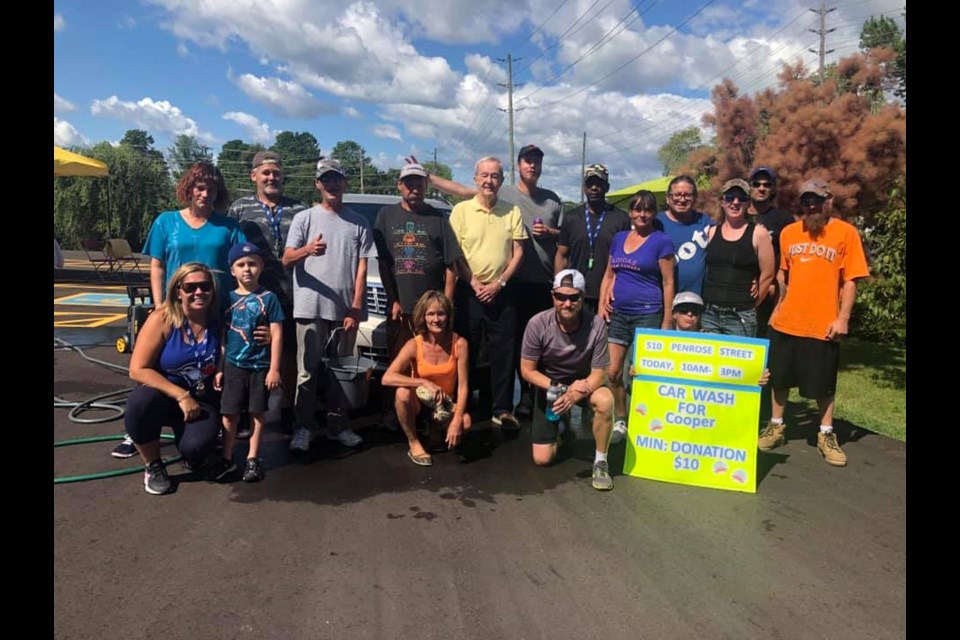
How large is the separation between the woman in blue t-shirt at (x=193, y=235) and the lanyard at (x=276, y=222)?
358 mm

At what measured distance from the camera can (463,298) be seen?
490 centimetres

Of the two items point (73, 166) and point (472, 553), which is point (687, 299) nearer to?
point (472, 553)

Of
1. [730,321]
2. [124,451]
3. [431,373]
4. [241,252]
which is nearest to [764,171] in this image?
[730,321]

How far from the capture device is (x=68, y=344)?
8125 millimetres

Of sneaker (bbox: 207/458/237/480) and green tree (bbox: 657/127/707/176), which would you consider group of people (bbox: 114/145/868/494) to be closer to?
sneaker (bbox: 207/458/237/480)

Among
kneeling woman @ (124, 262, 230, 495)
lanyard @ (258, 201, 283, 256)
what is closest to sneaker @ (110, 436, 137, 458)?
kneeling woman @ (124, 262, 230, 495)

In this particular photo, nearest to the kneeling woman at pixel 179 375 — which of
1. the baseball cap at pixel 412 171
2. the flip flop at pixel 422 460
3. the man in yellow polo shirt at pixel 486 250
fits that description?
the flip flop at pixel 422 460

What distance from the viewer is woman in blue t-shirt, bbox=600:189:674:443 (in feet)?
14.8

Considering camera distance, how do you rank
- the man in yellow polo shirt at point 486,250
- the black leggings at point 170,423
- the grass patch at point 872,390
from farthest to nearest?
the grass patch at point 872,390
the man in yellow polo shirt at point 486,250
the black leggings at point 170,423

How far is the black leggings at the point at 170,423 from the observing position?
3641 millimetres

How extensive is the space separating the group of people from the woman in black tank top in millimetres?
12

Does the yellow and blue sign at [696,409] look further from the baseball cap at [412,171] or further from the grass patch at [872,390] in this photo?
the baseball cap at [412,171]

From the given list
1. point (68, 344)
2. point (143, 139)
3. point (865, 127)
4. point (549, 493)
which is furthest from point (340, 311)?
point (143, 139)

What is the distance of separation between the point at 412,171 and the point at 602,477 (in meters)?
2.75
